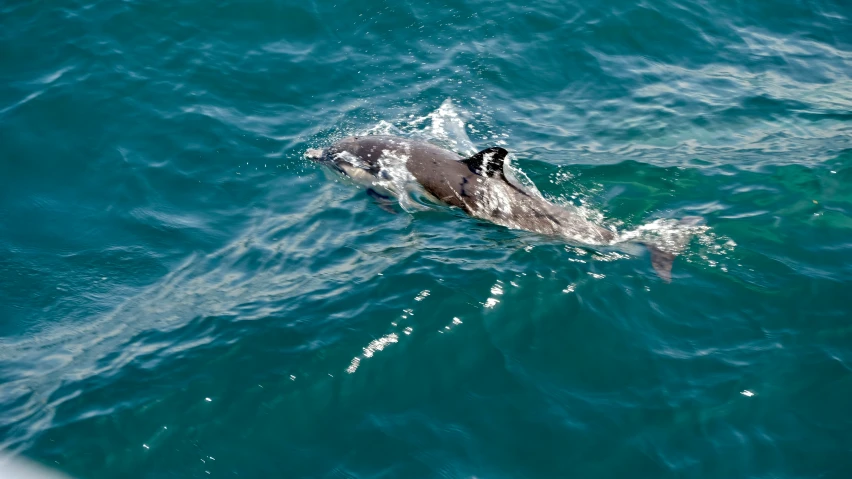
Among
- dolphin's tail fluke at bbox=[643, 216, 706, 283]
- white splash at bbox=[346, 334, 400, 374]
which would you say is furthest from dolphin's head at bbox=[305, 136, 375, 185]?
dolphin's tail fluke at bbox=[643, 216, 706, 283]

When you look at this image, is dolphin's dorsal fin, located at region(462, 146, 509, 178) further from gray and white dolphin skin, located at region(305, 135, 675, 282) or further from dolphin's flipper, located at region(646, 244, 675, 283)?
dolphin's flipper, located at region(646, 244, 675, 283)

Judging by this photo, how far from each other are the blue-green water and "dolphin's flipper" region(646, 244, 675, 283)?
207 mm

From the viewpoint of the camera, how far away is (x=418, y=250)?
37.7ft

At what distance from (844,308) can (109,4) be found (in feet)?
54.1

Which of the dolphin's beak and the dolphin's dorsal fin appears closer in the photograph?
the dolphin's dorsal fin

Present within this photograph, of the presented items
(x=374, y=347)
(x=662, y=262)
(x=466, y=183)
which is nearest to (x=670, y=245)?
(x=662, y=262)

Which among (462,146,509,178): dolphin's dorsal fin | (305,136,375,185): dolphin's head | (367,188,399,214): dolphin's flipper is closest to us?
(462,146,509,178): dolphin's dorsal fin

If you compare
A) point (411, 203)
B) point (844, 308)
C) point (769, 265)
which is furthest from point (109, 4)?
point (844, 308)

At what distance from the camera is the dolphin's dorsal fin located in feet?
39.1

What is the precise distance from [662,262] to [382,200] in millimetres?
4895

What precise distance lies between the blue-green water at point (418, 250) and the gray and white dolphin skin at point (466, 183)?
36cm

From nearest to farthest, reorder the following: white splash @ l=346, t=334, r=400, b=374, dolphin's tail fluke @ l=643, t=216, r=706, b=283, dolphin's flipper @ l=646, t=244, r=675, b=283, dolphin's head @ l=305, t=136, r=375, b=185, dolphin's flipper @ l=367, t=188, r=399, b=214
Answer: white splash @ l=346, t=334, r=400, b=374 → dolphin's flipper @ l=646, t=244, r=675, b=283 → dolphin's tail fluke @ l=643, t=216, r=706, b=283 → dolphin's flipper @ l=367, t=188, r=399, b=214 → dolphin's head @ l=305, t=136, r=375, b=185

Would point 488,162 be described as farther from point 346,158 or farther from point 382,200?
point 346,158

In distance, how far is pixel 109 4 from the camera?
57.3ft
